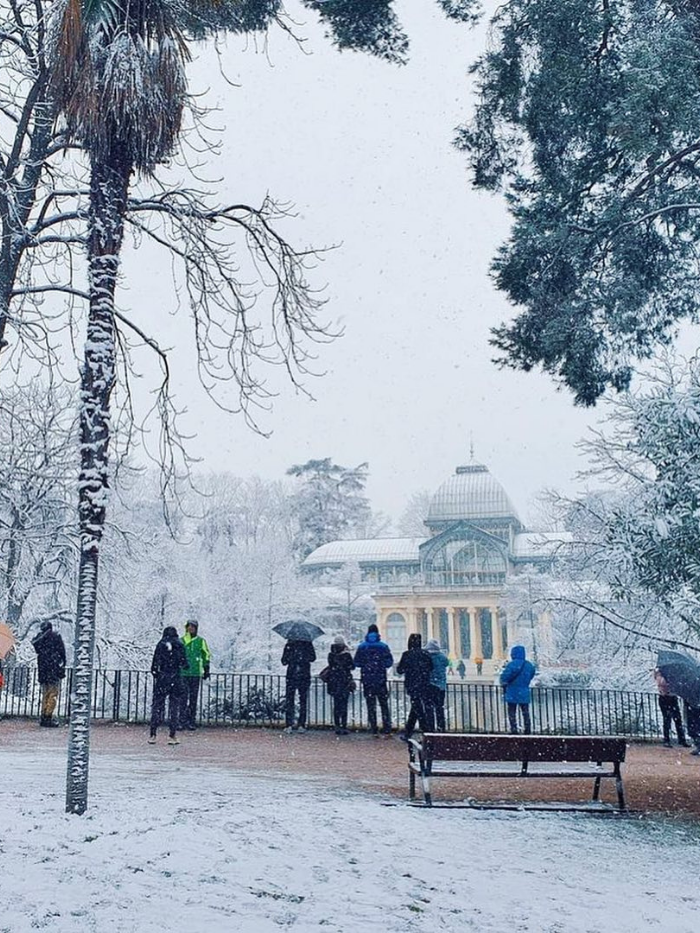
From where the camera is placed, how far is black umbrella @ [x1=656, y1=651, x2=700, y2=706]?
12914 mm

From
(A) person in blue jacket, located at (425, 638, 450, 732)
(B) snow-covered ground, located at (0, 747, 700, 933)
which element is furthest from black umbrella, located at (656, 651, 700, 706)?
(B) snow-covered ground, located at (0, 747, 700, 933)

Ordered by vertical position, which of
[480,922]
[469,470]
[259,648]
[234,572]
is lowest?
[480,922]

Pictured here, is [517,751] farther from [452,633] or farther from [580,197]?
[452,633]

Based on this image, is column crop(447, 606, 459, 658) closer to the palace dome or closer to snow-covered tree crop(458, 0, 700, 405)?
the palace dome

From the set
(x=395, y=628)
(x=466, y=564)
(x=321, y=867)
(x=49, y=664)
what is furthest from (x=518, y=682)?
(x=395, y=628)

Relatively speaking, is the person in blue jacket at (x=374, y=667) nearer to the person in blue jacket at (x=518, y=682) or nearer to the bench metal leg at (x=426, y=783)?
the person in blue jacket at (x=518, y=682)

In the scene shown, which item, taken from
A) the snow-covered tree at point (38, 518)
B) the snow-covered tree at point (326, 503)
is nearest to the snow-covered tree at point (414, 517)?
the snow-covered tree at point (326, 503)

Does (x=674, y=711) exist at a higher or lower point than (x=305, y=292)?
lower

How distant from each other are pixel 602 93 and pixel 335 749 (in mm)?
8985

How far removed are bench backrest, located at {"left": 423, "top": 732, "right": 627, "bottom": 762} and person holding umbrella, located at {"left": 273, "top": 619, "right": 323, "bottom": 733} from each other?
19.9 ft

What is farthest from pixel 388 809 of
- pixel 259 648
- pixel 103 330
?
pixel 259 648

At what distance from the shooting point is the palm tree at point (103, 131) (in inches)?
305

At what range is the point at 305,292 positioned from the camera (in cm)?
968

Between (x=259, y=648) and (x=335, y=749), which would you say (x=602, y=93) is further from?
(x=259, y=648)
